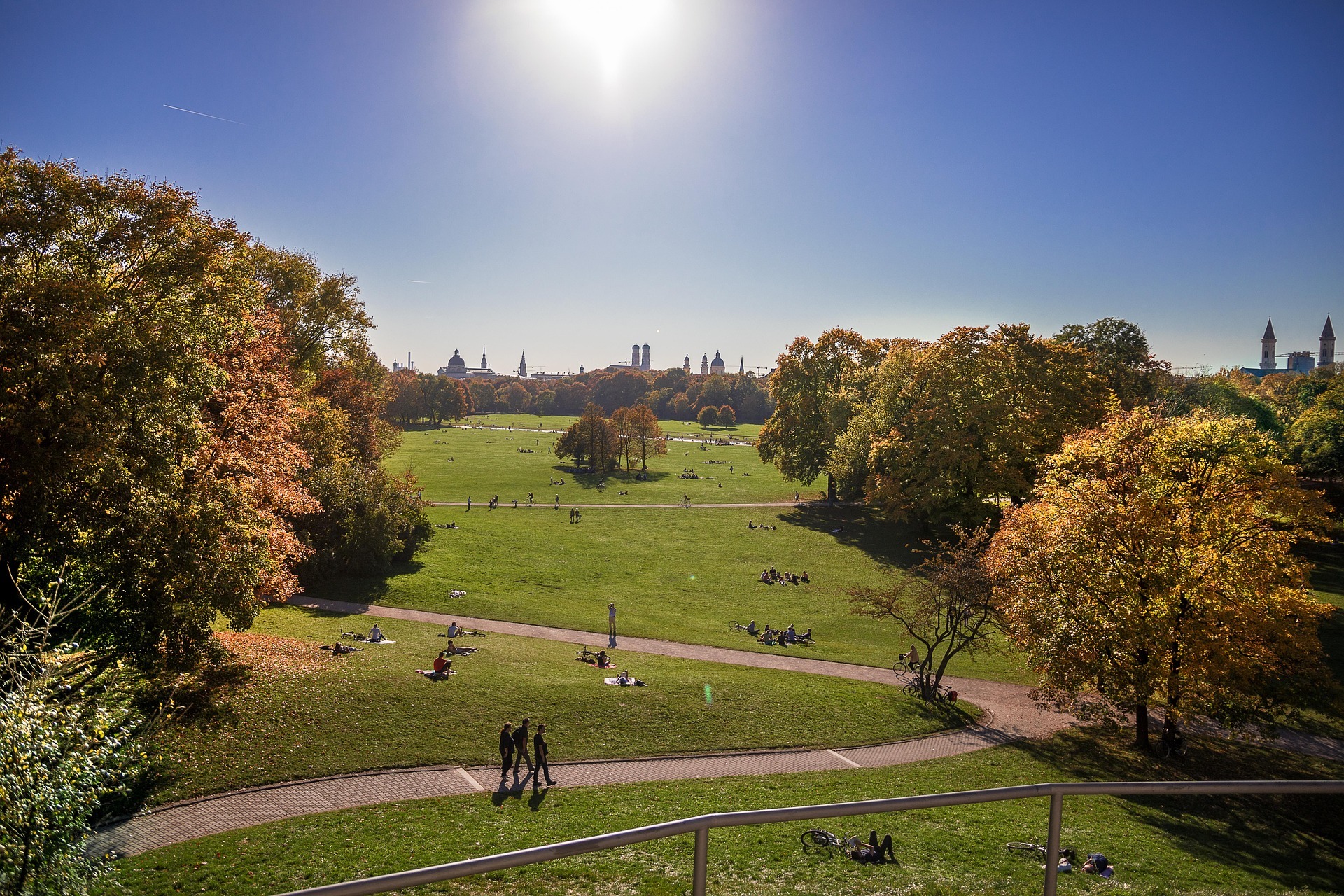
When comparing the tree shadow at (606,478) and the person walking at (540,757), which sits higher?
the tree shadow at (606,478)

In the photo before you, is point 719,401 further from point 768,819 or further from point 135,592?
point 768,819

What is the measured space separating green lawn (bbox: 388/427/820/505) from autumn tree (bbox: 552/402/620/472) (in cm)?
220

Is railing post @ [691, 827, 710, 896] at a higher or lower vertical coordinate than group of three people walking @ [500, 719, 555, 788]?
higher

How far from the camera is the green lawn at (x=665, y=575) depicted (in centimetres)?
3083

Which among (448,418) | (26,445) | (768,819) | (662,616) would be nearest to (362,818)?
(26,445)

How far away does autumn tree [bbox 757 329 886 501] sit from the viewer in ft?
186

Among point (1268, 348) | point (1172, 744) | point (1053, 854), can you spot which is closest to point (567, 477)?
point (1172, 744)

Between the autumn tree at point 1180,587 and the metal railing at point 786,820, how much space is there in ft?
50.4

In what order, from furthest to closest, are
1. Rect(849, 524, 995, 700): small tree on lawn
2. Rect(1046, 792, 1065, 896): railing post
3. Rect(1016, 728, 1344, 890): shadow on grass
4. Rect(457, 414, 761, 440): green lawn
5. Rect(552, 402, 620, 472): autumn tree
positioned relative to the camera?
Rect(457, 414, 761, 440): green lawn < Rect(552, 402, 620, 472): autumn tree < Rect(849, 524, 995, 700): small tree on lawn < Rect(1016, 728, 1344, 890): shadow on grass < Rect(1046, 792, 1065, 896): railing post

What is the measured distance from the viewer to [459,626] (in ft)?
95.7

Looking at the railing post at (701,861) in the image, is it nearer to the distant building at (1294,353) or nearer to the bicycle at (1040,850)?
the bicycle at (1040,850)

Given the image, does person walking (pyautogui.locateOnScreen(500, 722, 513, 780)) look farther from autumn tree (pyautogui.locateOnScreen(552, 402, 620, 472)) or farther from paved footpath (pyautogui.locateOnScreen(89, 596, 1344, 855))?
autumn tree (pyautogui.locateOnScreen(552, 402, 620, 472))

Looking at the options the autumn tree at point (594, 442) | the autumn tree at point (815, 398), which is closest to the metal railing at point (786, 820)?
the autumn tree at point (815, 398)

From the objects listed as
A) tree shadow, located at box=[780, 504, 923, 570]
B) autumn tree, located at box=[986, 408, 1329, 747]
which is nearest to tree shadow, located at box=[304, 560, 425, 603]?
tree shadow, located at box=[780, 504, 923, 570]
